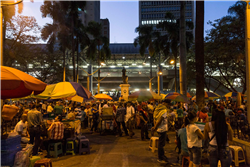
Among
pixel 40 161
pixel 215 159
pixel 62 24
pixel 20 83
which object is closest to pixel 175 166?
pixel 215 159

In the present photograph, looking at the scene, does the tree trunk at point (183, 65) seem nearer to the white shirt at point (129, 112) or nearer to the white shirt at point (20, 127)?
the white shirt at point (129, 112)

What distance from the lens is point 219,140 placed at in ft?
14.1

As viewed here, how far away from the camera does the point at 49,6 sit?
30.0 meters

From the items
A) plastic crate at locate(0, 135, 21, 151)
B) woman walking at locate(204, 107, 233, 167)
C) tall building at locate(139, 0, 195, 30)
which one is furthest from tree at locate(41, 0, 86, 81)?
tall building at locate(139, 0, 195, 30)

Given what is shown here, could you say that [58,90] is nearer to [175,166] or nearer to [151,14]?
[175,166]

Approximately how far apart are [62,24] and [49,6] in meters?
2.90

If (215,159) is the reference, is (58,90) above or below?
above

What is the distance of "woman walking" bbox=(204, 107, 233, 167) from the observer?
434cm

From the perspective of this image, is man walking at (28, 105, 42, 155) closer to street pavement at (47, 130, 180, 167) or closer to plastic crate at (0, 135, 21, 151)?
street pavement at (47, 130, 180, 167)

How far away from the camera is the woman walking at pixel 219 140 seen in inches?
171

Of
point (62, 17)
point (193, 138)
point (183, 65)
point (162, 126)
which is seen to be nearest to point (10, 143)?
point (193, 138)

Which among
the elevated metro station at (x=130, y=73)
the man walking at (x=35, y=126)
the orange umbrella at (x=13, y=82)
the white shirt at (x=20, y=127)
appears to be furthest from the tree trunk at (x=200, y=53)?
the elevated metro station at (x=130, y=73)

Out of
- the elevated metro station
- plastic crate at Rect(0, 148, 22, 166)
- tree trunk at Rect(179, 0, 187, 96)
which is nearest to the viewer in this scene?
A: plastic crate at Rect(0, 148, 22, 166)

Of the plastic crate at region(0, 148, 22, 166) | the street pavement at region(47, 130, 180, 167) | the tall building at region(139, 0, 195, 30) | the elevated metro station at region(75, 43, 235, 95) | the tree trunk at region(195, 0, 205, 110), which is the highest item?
the tall building at region(139, 0, 195, 30)
